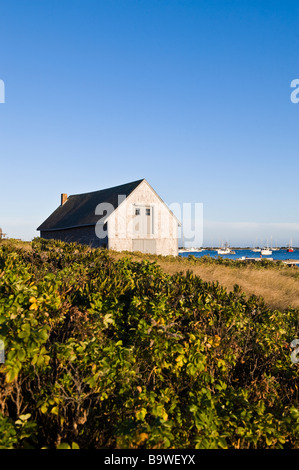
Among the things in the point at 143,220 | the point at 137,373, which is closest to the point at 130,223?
the point at 143,220

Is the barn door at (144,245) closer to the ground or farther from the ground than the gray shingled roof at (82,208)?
closer to the ground

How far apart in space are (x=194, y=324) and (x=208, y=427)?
2.26m

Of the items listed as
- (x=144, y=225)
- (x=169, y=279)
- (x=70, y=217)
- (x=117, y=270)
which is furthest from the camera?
(x=70, y=217)

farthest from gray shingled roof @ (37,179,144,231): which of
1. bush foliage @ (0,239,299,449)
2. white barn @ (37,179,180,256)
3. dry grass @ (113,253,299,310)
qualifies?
bush foliage @ (0,239,299,449)

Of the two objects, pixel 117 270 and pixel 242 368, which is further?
pixel 117 270

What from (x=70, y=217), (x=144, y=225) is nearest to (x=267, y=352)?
(x=144, y=225)

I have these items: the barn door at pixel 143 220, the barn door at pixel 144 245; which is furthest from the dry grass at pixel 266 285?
the barn door at pixel 143 220

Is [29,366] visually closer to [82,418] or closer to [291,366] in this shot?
[82,418]

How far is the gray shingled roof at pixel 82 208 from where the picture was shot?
33.1m

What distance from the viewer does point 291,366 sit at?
220 inches

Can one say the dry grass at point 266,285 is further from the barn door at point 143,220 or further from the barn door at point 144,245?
the barn door at point 143,220

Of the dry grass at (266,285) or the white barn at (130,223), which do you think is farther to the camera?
the white barn at (130,223)

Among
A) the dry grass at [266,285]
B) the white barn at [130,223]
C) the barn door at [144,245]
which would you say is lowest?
the dry grass at [266,285]

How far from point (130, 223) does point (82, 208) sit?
822 cm
